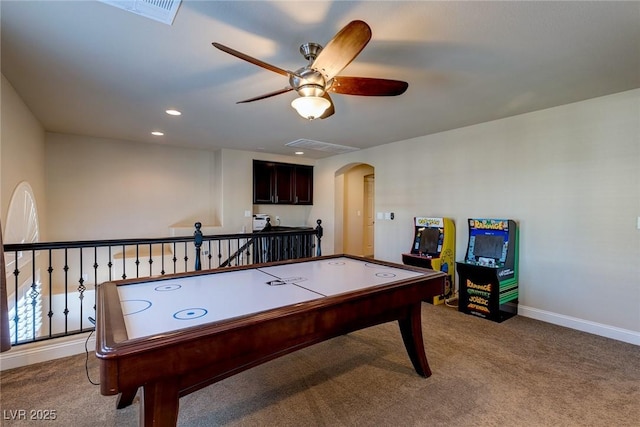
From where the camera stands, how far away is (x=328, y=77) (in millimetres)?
1918

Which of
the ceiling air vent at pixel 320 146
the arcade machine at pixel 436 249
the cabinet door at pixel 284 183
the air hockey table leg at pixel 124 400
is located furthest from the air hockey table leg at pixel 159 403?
the cabinet door at pixel 284 183

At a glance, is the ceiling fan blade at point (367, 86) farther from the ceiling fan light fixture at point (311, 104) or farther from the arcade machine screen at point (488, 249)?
the arcade machine screen at point (488, 249)

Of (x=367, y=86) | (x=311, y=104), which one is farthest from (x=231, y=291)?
(x=367, y=86)

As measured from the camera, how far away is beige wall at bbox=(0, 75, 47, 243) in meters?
2.63

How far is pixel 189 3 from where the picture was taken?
5.46ft

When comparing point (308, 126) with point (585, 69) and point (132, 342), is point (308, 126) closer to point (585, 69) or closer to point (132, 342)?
point (585, 69)

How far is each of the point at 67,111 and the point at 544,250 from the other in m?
5.90

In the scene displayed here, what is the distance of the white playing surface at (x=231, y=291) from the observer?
55.5 inches

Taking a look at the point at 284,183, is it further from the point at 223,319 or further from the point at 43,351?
the point at 223,319

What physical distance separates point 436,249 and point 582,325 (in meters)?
1.69

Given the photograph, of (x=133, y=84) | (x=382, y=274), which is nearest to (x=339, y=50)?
(x=382, y=274)

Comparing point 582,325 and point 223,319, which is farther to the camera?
point 582,325

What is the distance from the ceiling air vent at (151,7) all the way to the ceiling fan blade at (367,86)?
104 cm

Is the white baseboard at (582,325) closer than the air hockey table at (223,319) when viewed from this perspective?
No
